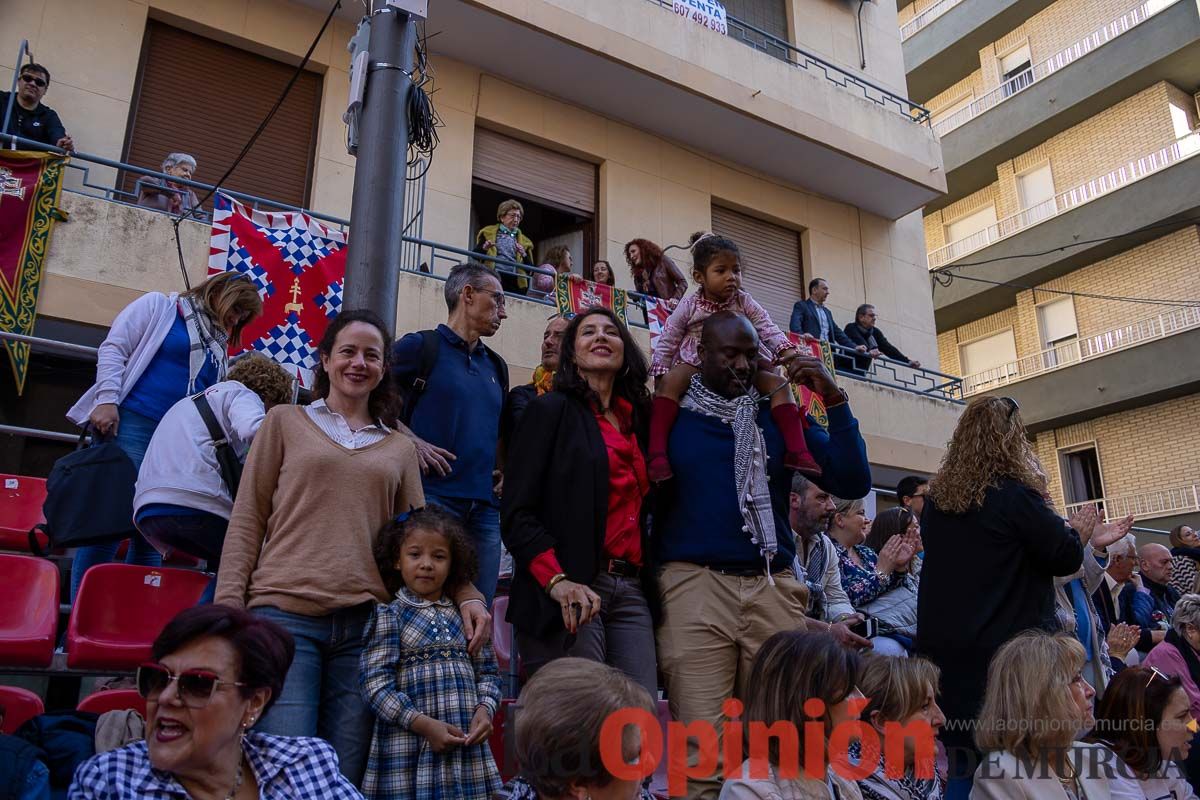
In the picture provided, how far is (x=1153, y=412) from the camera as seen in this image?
19.4 meters

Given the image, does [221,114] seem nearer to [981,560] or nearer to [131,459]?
[131,459]

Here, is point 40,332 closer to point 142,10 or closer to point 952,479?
point 142,10

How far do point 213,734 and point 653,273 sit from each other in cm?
882

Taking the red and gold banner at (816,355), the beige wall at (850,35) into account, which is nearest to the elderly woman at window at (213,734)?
the red and gold banner at (816,355)

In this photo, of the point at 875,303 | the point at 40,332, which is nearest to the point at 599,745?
the point at 40,332

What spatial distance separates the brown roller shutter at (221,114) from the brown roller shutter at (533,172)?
79.9 inches

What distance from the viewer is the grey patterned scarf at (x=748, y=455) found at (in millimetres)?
3477

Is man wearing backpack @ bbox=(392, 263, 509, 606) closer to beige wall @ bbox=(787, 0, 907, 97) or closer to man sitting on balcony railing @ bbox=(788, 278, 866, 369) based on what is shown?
man sitting on balcony railing @ bbox=(788, 278, 866, 369)

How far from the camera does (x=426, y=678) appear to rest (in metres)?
3.14

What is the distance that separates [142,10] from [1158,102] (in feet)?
62.6

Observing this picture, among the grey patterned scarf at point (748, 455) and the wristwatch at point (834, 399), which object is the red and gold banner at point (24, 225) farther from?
the wristwatch at point (834, 399)

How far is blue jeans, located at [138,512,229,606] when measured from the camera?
3910 mm

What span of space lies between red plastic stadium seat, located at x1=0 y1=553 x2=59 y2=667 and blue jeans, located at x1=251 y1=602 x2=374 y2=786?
1.49m

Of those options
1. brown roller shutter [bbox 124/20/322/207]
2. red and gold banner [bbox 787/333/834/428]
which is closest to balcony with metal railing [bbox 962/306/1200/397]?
red and gold banner [bbox 787/333/834/428]
